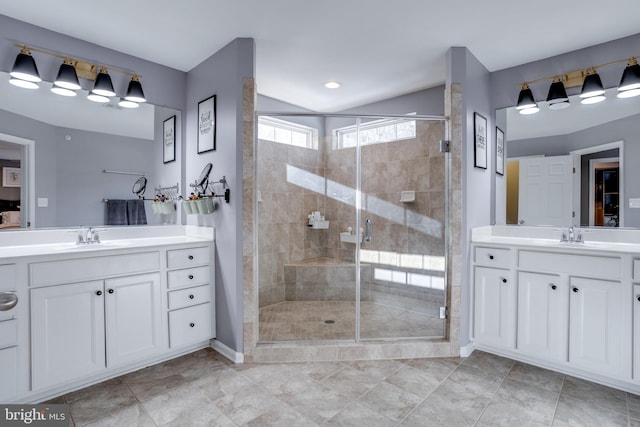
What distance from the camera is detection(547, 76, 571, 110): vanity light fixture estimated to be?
256 centimetres

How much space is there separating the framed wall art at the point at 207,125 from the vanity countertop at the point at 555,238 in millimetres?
2307

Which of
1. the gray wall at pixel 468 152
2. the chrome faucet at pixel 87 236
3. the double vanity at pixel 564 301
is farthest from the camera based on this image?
the gray wall at pixel 468 152

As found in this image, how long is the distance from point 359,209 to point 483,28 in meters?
1.62

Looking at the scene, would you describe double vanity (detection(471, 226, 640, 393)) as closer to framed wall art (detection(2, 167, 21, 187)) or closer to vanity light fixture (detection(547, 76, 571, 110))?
vanity light fixture (detection(547, 76, 571, 110))

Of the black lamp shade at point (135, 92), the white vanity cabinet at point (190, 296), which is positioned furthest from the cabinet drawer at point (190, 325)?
the black lamp shade at point (135, 92)

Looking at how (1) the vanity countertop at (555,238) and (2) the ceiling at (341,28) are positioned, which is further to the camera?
(1) the vanity countertop at (555,238)

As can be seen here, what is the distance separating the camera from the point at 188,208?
267 centimetres

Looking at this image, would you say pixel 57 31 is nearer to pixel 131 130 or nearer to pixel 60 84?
pixel 60 84

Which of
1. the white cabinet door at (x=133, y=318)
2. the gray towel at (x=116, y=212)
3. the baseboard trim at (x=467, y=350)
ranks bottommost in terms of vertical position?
the baseboard trim at (x=467, y=350)

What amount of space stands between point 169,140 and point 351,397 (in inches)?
101

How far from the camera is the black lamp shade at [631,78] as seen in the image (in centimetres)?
227

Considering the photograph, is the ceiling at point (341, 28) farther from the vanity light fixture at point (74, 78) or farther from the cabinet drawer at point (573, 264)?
the cabinet drawer at point (573, 264)

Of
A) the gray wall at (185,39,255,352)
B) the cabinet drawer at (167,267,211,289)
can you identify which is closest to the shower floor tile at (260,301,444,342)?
the gray wall at (185,39,255,352)

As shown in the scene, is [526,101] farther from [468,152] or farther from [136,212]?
[136,212]
